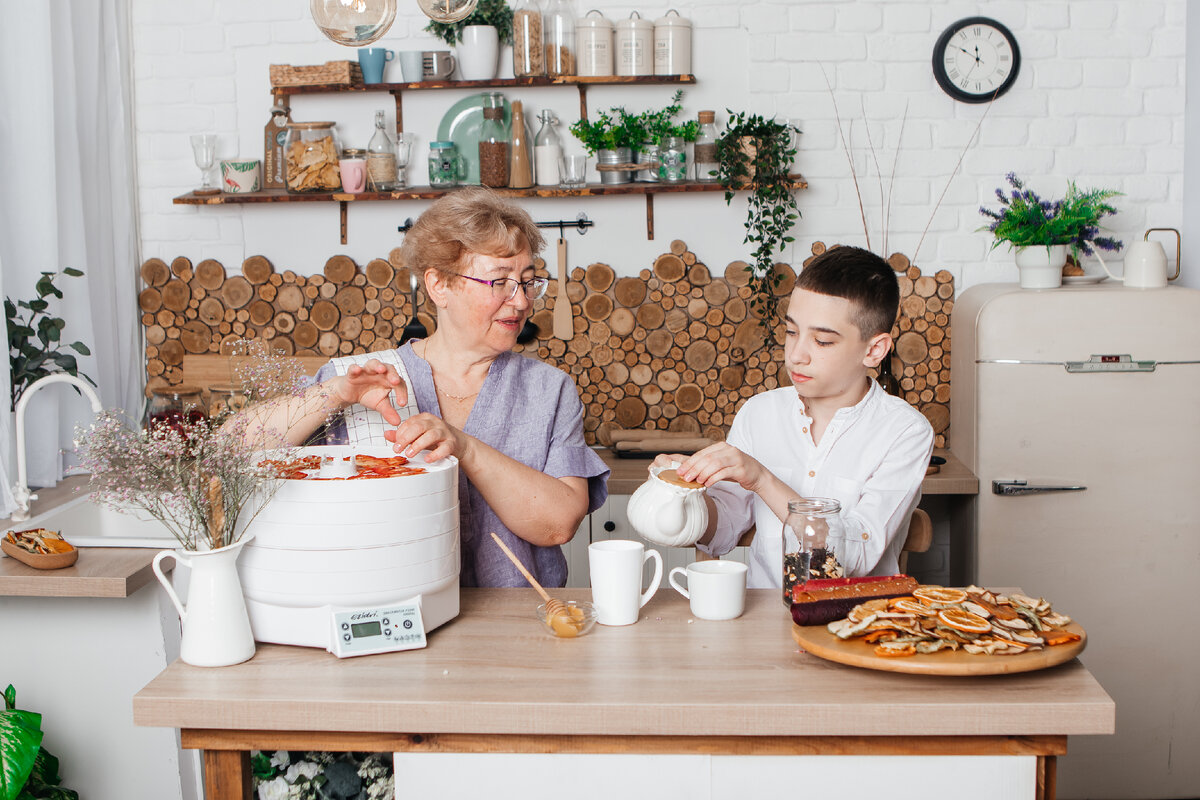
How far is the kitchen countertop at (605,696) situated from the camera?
56.1 inches

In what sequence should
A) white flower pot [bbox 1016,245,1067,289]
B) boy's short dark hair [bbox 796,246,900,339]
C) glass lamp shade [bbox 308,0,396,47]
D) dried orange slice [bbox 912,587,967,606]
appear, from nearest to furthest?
dried orange slice [bbox 912,587,967,606], glass lamp shade [bbox 308,0,396,47], boy's short dark hair [bbox 796,246,900,339], white flower pot [bbox 1016,245,1067,289]

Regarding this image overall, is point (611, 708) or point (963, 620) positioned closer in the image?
point (611, 708)

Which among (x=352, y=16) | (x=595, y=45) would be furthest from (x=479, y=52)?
(x=352, y=16)

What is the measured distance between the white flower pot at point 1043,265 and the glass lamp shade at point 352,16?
2.12 metres

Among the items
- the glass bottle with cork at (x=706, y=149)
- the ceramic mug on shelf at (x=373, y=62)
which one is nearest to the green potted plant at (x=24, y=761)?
the ceramic mug on shelf at (x=373, y=62)

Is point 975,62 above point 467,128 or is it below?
above

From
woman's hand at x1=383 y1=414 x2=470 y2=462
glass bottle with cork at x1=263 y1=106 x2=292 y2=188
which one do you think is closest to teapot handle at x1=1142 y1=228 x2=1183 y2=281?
woman's hand at x1=383 y1=414 x2=470 y2=462

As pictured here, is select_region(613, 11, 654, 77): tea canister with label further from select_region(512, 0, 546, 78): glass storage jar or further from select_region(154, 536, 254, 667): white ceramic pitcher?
select_region(154, 536, 254, 667): white ceramic pitcher

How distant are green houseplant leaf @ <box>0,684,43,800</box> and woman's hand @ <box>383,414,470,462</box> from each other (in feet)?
3.20

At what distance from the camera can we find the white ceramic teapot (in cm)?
176

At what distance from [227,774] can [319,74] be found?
265cm

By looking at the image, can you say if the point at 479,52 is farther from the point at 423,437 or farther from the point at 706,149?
the point at 423,437

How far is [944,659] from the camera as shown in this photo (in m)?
1.48

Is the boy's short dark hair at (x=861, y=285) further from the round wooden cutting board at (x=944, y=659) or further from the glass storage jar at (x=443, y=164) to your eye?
the glass storage jar at (x=443, y=164)
